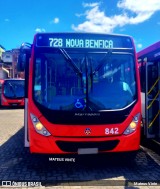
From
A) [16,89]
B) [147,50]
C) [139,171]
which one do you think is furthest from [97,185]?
[16,89]

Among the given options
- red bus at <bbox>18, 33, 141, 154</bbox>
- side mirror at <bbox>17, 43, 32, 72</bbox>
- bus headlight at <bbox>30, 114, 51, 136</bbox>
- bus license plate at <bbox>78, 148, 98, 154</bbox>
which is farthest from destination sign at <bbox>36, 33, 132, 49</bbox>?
bus license plate at <bbox>78, 148, 98, 154</bbox>

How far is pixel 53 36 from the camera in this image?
6324 millimetres

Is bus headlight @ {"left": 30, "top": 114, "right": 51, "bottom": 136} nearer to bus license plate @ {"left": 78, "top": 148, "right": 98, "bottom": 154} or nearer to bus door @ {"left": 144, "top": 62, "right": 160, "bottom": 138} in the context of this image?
bus license plate @ {"left": 78, "top": 148, "right": 98, "bottom": 154}

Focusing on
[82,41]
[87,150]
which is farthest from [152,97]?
[87,150]

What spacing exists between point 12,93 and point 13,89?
323 mm

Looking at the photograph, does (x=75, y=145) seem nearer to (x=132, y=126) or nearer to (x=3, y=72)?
(x=132, y=126)

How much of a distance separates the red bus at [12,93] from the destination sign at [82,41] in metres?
18.1

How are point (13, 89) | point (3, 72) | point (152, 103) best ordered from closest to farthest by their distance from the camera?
point (152, 103)
point (13, 89)
point (3, 72)

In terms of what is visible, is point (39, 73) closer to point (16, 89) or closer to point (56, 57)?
point (56, 57)

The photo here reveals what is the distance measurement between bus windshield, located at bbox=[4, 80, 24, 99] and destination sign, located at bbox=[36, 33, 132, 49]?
18086mm

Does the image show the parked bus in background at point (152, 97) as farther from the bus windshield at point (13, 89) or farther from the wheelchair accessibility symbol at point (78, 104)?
the bus windshield at point (13, 89)

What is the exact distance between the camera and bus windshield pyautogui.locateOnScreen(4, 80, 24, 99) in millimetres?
23938

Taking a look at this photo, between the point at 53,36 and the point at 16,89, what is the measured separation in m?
18.2

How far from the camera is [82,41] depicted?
6.36 metres
